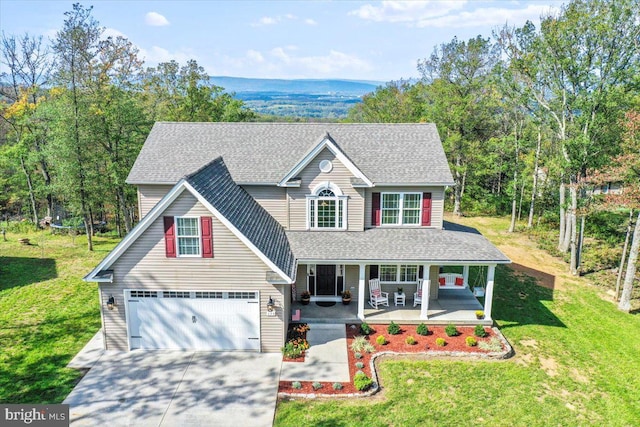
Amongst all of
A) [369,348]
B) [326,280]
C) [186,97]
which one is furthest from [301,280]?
[186,97]

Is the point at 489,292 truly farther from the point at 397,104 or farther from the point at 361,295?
the point at 397,104

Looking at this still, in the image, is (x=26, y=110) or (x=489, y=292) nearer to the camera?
(x=489, y=292)

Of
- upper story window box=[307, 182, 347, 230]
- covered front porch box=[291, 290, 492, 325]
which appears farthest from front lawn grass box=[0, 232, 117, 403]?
upper story window box=[307, 182, 347, 230]

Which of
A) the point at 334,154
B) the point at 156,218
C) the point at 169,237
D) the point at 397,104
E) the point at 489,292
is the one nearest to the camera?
the point at 156,218

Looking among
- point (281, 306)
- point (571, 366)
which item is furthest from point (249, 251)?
point (571, 366)

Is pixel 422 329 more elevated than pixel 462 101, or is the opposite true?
pixel 462 101

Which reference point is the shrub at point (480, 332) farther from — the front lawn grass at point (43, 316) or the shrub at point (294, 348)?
the front lawn grass at point (43, 316)
